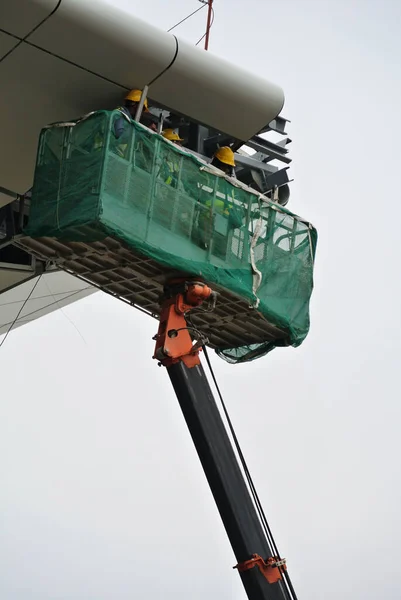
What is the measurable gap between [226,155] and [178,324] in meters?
4.05

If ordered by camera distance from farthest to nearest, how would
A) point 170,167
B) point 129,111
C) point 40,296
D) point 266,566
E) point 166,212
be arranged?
point 40,296 < point 129,111 < point 170,167 < point 166,212 < point 266,566

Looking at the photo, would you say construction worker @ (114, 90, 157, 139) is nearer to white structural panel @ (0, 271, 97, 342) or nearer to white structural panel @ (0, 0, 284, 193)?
white structural panel @ (0, 0, 284, 193)

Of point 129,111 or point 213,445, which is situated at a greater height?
point 129,111

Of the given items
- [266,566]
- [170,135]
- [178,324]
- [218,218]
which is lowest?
[266,566]

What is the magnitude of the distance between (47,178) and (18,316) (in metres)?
14.9

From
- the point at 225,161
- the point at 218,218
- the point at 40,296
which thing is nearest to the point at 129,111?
the point at 225,161

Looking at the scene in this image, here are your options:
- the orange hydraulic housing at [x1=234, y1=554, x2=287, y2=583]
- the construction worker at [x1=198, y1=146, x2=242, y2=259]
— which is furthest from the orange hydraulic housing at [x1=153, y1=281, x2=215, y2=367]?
the orange hydraulic housing at [x1=234, y1=554, x2=287, y2=583]

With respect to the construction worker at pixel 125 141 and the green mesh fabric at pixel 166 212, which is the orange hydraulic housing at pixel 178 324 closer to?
the green mesh fabric at pixel 166 212

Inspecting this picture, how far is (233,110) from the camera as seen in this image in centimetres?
2189

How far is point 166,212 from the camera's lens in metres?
19.8

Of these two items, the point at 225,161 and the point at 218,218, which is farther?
the point at 225,161

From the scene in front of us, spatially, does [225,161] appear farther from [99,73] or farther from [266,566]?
[266,566]

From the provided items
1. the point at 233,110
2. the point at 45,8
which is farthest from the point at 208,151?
the point at 45,8

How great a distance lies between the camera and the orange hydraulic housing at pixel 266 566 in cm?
1903
